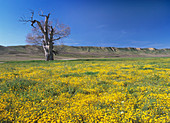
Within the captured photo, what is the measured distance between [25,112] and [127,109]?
3.56 meters

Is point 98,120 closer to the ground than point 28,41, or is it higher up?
closer to the ground

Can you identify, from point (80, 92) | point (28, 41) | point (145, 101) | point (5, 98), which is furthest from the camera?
point (28, 41)

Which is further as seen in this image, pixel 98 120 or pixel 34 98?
pixel 34 98

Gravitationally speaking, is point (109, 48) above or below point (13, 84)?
above

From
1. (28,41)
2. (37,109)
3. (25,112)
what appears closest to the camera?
(25,112)

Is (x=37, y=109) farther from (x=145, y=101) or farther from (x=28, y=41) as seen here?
(x=28, y=41)

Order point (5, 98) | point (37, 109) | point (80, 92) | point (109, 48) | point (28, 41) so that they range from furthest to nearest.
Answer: point (109, 48) → point (28, 41) → point (80, 92) → point (5, 98) → point (37, 109)

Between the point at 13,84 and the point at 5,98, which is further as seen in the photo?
the point at 13,84

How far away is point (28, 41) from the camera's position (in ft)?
113

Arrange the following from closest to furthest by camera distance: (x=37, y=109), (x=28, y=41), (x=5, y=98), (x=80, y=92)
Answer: (x=37, y=109) < (x=5, y=98) < (x=80, y=92) < (x=28, y=41)

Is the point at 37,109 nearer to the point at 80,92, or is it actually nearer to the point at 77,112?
the point at 77,112

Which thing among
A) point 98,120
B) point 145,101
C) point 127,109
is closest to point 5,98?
point 98,120

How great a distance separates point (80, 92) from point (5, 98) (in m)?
3.39

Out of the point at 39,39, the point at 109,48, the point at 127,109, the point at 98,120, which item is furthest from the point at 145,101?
the point at 109,48
